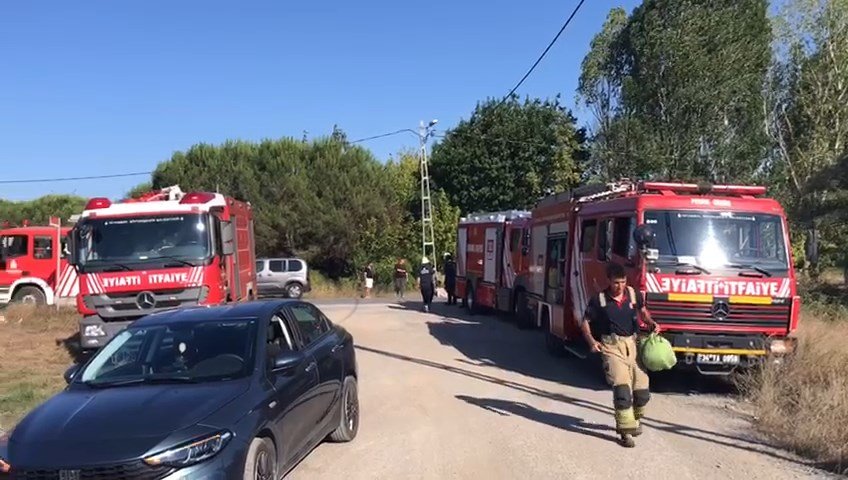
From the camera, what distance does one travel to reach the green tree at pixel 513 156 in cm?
4553

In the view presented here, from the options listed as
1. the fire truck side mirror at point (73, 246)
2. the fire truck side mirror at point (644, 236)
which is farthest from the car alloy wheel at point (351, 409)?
the fire truck side mirror at point (73, 246)

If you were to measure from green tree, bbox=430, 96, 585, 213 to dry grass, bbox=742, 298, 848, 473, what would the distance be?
33.3m

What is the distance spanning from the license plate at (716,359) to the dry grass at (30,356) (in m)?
8.44

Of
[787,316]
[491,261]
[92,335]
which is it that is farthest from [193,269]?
[491,261]

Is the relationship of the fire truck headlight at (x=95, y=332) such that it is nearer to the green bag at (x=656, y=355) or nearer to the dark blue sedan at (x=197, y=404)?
the dark blue sedan at (x=197, y=404)

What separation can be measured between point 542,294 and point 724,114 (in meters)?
20.8

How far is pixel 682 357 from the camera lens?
1064cm

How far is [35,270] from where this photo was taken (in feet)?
77.6

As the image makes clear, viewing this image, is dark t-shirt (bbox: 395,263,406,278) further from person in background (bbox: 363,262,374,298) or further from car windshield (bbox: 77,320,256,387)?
car windshield (bbox: 77,320,256,387)

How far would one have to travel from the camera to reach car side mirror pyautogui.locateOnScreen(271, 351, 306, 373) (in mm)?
6195

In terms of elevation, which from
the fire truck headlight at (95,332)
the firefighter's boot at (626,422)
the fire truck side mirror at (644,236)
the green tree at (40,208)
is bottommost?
the firefighter's boot at (626,422)

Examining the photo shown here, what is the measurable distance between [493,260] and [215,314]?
1633 cm

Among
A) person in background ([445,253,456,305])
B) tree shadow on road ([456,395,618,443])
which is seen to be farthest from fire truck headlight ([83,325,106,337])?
person in background ([445,253,456,305])

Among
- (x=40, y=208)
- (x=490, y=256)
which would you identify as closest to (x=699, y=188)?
(x=490, y=256)
